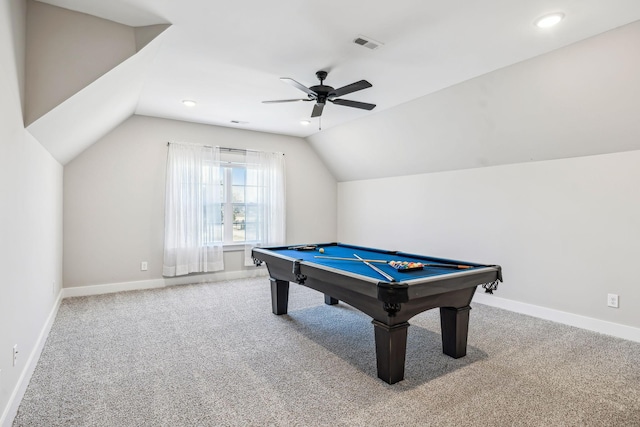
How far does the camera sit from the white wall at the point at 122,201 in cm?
452

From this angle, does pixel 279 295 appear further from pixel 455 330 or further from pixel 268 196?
pixel 268 196

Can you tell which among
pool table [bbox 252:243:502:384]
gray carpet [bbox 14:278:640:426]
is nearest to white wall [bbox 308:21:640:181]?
pool table [bbox 252:243:502:384]

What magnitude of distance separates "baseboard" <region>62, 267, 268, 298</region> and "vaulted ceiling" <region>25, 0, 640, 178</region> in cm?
190

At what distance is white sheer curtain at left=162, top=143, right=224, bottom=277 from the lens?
5.07m

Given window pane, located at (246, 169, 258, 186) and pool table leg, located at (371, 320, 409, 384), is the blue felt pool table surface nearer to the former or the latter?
pool table leg, located at (371, 320, 409, 384)

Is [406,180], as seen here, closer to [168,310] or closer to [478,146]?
[478,146]

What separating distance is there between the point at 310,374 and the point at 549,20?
3025 mm

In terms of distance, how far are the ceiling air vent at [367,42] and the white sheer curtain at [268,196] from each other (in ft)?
11.1

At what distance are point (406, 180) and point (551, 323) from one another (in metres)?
2.75

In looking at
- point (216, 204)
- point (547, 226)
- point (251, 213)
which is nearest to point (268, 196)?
point (251, 213)

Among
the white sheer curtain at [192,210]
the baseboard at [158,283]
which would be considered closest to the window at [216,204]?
the white sheer curtain at [192,210]

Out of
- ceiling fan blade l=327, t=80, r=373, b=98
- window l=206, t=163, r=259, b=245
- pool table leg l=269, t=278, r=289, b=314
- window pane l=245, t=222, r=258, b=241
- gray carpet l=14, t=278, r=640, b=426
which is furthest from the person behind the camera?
window pane l=245, t=222, r=258, b=241

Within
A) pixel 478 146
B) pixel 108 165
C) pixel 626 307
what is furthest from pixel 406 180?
pixel 108 165

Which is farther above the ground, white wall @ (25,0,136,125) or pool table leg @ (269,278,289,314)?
white wall @ (25,0,136,125)
